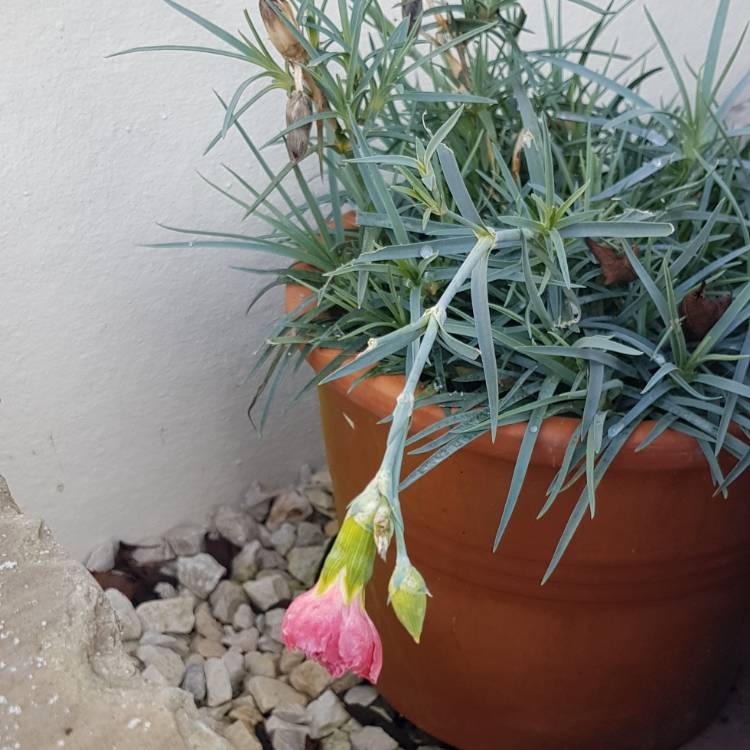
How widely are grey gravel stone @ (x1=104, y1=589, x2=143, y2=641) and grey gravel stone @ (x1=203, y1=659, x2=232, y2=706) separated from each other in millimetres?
Result: 103

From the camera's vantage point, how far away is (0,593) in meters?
0.80

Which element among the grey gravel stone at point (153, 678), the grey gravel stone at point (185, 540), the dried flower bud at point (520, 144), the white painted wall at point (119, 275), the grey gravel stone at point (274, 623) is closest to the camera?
the grey gravel stone at point (153, 678)

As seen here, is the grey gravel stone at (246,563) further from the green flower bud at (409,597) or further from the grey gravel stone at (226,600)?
the green flower bud at (409,597)

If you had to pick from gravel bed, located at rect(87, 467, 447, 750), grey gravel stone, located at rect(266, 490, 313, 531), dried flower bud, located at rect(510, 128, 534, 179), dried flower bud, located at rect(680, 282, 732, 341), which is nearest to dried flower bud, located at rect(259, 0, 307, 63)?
dried flower bud, located at rect(510, 128, 534, 179)

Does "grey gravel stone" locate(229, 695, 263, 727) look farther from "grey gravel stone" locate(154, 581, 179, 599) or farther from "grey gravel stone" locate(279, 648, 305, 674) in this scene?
"grey gravel stone" locate(154, 581, 179, 599)

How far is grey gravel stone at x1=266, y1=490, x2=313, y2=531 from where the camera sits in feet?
4.87

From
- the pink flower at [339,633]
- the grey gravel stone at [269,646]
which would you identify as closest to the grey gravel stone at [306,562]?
the grey gravel stone at [269,646]

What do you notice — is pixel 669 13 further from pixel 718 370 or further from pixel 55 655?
pixel 55 655

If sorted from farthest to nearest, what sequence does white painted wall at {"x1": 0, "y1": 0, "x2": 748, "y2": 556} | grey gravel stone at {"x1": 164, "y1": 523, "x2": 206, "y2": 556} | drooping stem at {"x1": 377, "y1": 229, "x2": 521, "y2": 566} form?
grey gravel stone at {"x1": 164, "y1": 523, "x2": 206, "y2": 556}, white painted wall at {"x1": 0, "y1": 0, "x2": 748, "y2": 556}, drooping stem at {"x1": 377, "y1": 229, "x2": 521, "y2": 566}

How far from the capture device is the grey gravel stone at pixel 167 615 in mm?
1302

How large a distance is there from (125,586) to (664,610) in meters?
0.72

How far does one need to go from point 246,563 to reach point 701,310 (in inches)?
31.0

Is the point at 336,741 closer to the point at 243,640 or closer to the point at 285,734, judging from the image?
the point at 285,734

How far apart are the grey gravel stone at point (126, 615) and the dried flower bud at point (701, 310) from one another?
790 millimetres
